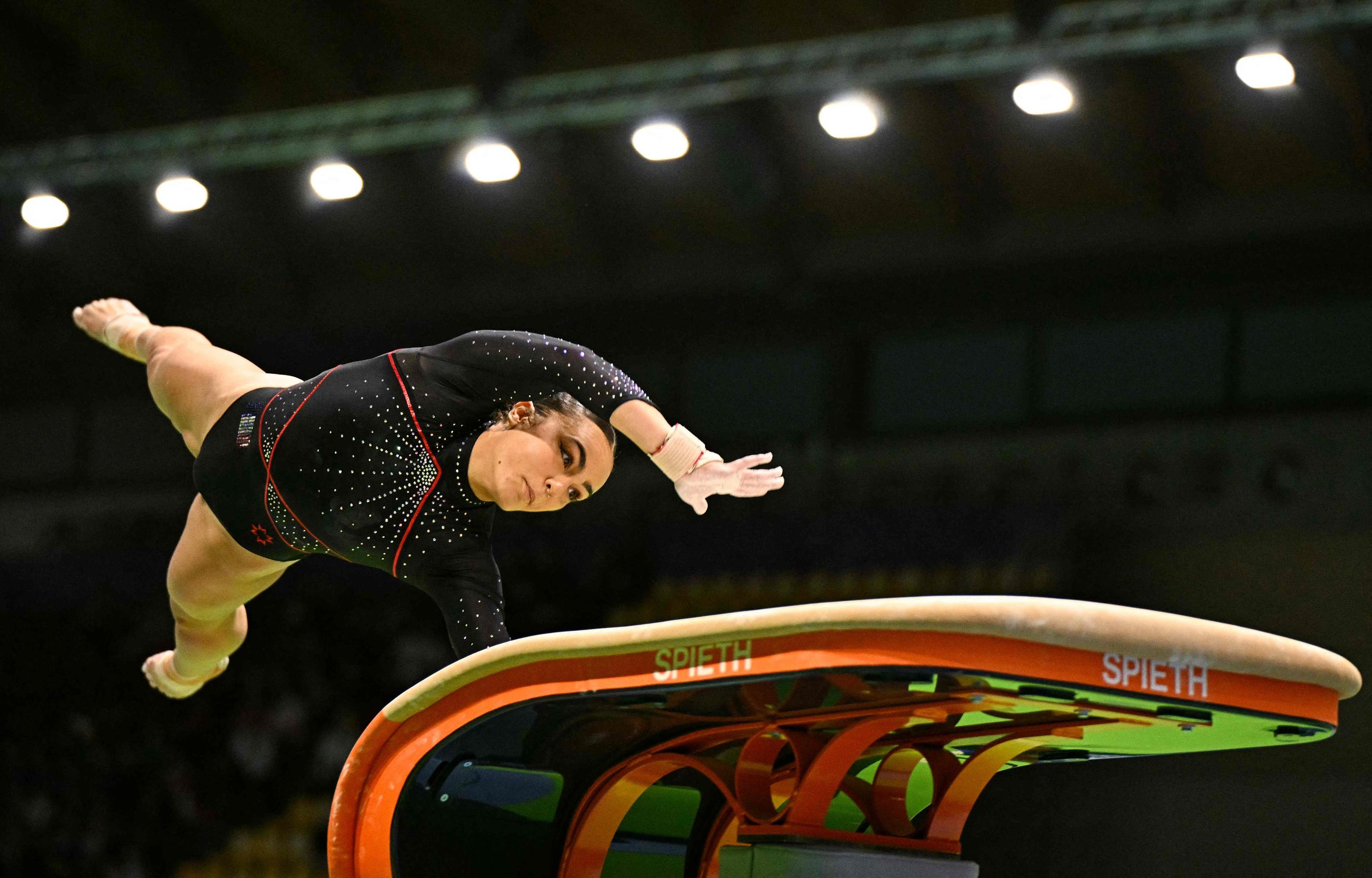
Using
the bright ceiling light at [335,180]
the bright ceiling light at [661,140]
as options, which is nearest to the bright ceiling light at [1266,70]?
the bright ceiling light at [661,140]

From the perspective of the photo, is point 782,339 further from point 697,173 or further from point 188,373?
point 188,373

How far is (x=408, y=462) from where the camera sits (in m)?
2.07

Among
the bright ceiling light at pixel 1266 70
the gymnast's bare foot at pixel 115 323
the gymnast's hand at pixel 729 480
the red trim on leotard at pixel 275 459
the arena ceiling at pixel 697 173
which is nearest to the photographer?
the gymnast's hand at pixel 729 480

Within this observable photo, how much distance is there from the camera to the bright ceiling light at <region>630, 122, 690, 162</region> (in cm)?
564

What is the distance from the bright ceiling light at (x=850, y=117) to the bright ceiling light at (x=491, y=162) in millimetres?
1375

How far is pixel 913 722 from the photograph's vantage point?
1.47m

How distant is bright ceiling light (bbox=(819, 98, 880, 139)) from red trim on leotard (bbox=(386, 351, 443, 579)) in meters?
3.69

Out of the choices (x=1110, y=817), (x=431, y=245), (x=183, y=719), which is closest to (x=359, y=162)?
(x=431, y=245)

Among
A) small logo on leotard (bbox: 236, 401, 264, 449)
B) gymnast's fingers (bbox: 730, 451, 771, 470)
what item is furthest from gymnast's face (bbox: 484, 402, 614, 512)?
small logo on leotard (bbox: 236, 401, 264, 449)

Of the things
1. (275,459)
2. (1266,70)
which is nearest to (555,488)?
(275,459)

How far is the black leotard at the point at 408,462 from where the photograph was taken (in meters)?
2.04

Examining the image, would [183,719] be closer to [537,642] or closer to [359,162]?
[359,162]

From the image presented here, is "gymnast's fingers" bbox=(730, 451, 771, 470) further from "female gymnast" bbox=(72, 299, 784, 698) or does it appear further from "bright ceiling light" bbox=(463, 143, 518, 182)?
"bright ceiling light" bbox=(463, 143, 518, 182)

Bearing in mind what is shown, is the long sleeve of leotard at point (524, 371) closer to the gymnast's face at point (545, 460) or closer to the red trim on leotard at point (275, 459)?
the gymnast's face at point (545, 460)
